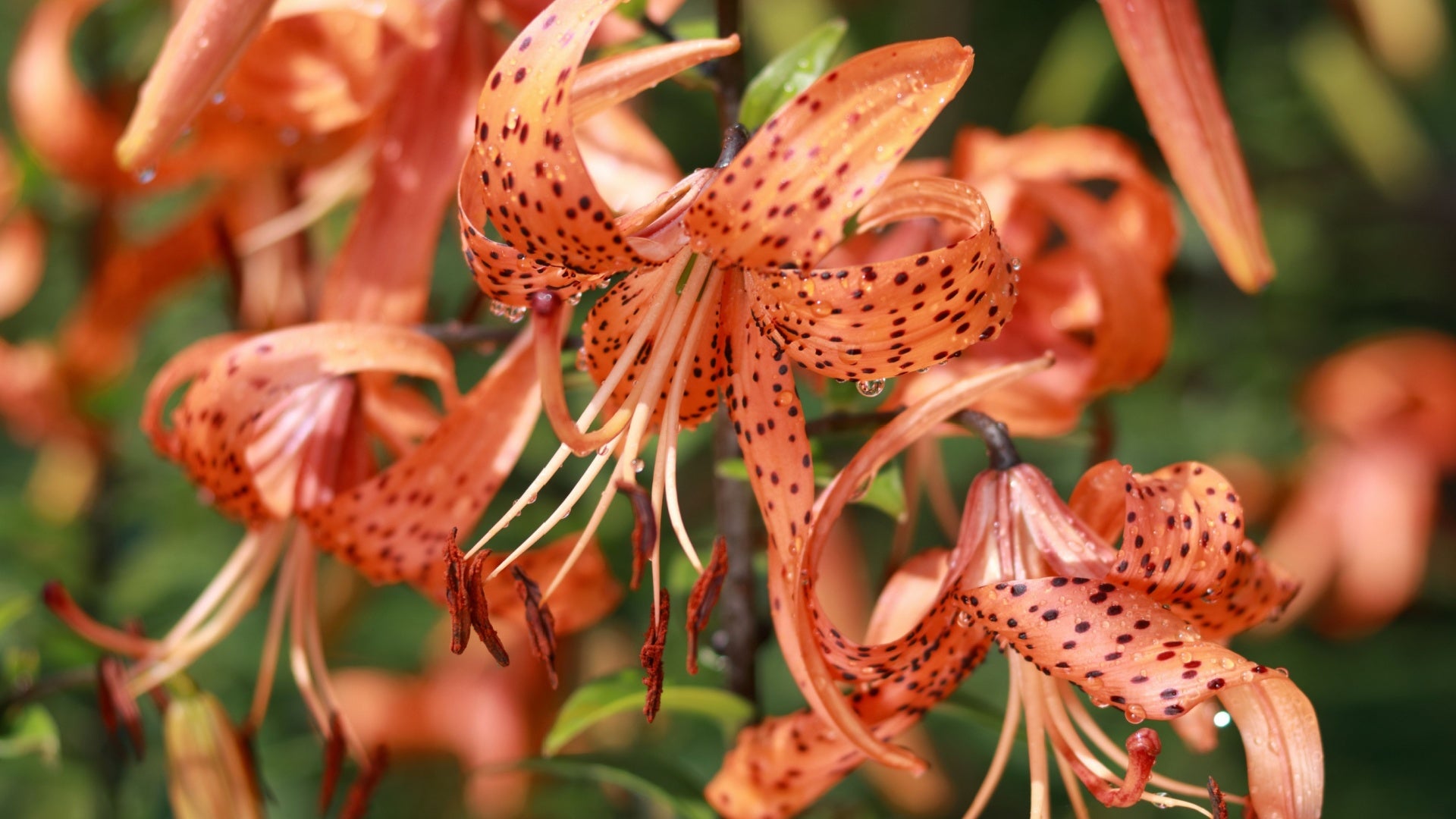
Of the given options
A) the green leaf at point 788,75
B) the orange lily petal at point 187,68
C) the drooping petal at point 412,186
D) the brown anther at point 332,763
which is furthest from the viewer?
the drooping petal at point 412,186

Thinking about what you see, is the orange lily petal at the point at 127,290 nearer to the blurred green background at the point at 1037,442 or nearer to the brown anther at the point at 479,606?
the blurred green background at the point at 1037,442

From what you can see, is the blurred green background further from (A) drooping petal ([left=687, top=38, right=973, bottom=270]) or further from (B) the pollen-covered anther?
(A) drooping petal ([left=687, top=38, right=973, bottom=270])

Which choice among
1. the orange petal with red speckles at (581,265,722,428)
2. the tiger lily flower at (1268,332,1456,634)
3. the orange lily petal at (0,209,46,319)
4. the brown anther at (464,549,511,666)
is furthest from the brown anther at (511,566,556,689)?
the tiger lily flower at (1268,332,1456,634)

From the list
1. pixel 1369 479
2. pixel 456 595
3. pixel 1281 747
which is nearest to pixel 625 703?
pixel 456 595

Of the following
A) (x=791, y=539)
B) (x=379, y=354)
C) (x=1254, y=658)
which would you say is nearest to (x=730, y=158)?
(x=791, y=539)

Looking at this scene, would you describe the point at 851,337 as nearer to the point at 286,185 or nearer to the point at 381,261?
the point at 381,261

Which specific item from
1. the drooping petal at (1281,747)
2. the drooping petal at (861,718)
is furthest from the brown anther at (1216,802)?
the drooping petal at (861,718)
